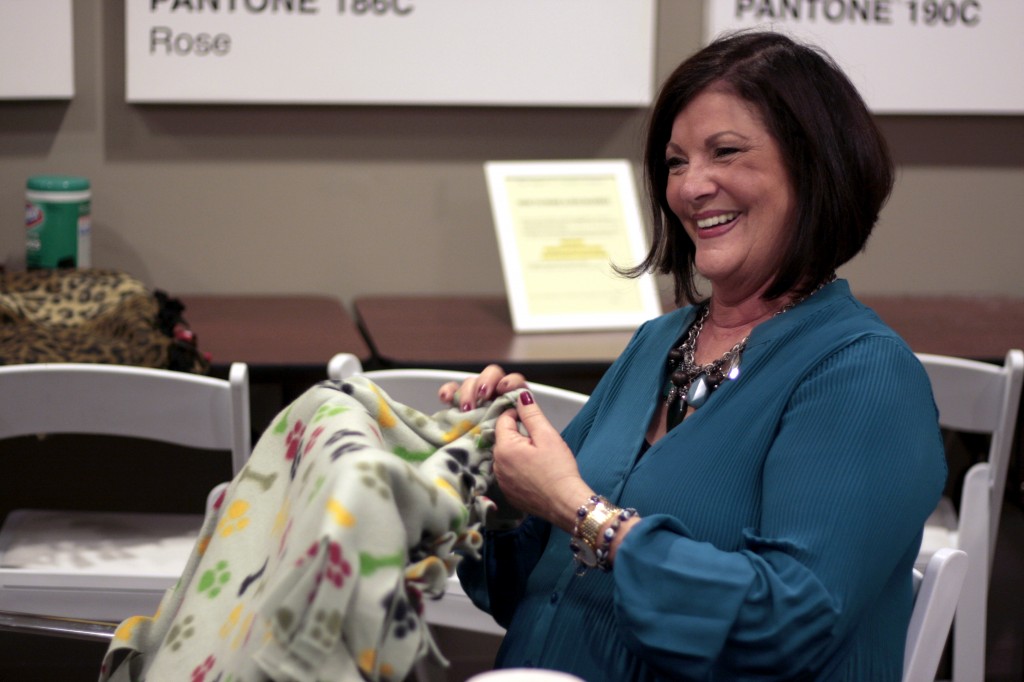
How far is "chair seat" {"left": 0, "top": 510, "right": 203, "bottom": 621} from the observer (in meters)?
2.00

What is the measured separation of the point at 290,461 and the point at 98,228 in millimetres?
1889

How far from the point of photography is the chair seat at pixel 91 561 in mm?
1999

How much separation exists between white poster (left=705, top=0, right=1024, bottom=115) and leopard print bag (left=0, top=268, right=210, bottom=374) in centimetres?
153

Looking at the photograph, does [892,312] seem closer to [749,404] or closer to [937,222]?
[937,222]

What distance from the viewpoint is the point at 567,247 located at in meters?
2.71

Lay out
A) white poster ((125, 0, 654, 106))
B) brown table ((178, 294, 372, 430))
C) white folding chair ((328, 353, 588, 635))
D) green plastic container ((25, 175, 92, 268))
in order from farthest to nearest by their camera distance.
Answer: white poster ((125, 0, 654, 106))
green plastic container ((25, 175, 92, 268))
brown table ((178, 294, 372, 430))
white folding chair ((328, 353, 588, 635))

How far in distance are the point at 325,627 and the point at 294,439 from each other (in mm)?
376

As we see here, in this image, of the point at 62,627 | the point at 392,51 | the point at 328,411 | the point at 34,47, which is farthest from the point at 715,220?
the point at 34,47

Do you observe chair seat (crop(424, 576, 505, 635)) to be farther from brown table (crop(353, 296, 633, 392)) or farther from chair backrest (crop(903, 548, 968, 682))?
chair backrest (crop(903, 548, 968, 682))

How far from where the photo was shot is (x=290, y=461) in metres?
1.17

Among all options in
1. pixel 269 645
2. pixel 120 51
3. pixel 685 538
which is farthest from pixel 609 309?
pixel 269 645

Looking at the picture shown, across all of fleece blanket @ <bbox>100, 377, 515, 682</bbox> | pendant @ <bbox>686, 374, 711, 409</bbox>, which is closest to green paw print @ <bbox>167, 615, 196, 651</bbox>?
fleece blanket @ <bbox>100, 377, 515, 682</bbox>

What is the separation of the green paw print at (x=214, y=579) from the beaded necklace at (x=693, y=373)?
53 centimetres

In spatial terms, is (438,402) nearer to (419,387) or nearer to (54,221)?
(419,387)
